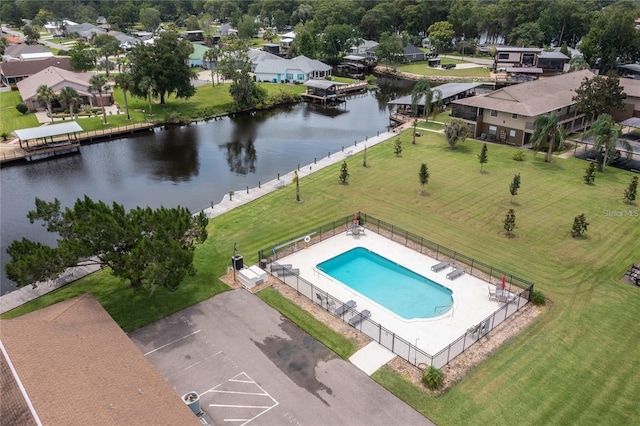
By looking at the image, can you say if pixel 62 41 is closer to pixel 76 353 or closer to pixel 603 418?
pixel 76 353

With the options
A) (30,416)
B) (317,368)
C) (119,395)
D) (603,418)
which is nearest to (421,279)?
(317,368)

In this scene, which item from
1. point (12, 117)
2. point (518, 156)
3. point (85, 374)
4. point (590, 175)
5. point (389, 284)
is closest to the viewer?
point (85, 374)

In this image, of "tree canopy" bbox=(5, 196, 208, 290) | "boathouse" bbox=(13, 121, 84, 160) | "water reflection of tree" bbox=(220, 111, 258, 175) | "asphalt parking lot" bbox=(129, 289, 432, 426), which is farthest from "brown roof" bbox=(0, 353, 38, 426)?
"boathouse" bbox=(13, 121, 84, 160)

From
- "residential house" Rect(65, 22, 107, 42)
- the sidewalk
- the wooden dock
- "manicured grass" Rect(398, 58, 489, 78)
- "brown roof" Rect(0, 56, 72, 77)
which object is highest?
"residential house" Rect(65, 22, 107, 42)

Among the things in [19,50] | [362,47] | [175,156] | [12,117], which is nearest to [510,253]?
[175,156]

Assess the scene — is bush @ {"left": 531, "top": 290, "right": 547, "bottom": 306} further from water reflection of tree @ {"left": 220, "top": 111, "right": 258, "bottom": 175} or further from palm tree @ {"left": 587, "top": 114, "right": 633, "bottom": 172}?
water reflection of tree @ {"left": 220, "top": 111, "right": 258, "bottom": 175}

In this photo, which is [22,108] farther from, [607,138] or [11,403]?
[607,138]
